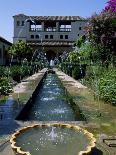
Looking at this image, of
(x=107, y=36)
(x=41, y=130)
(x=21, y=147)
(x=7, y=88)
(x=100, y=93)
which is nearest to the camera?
(x=21, y=147)

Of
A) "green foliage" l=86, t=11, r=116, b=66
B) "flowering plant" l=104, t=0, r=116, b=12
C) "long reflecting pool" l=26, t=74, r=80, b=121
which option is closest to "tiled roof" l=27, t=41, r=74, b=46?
"green foliage" l=86, t=11, r=116, b=66

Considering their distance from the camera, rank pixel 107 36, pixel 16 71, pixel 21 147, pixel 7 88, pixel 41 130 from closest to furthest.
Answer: pixel 21 147 < pixel 41 130 < pixel 7 88 < pixel 107 36 < pixel 16 71

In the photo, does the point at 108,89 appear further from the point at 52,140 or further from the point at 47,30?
the point at 47,30

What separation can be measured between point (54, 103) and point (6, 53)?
3249 cm

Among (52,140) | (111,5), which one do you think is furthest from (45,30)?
(52,140)

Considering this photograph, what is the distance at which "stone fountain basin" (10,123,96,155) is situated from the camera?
4.82m

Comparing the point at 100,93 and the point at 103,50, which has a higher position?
the point at 103,50

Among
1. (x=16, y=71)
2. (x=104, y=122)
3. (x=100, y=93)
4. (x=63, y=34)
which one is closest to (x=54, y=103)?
(x=100, y=93)

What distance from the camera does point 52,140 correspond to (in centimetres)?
543

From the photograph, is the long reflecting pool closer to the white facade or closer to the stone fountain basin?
the stone fountain basin

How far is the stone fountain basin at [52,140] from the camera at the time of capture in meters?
4.82

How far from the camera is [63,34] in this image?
69188mm

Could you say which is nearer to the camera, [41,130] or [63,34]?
[41,130]

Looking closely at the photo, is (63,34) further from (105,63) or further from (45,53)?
(105,63)
